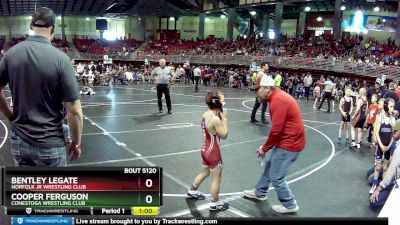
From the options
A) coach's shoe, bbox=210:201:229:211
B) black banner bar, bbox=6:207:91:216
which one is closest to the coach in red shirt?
coach's shoe, bbox=210:201:229:211

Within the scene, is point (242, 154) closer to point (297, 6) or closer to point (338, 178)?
point (338, 178)

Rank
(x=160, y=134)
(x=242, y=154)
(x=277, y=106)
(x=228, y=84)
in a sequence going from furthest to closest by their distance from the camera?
(x=228, y=84), (x=160, y=134), (x=242, y=154), (x=277, y=106)

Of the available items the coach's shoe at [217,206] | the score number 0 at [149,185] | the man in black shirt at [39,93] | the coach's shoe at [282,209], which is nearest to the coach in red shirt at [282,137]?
the coach's shoe at [282,209]

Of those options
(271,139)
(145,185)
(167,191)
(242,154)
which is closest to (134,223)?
(145,185)

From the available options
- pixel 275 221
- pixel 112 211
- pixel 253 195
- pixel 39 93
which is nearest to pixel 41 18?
pixel 39 93

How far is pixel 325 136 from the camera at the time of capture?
11766mm

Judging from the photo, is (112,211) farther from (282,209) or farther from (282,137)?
(282,209)

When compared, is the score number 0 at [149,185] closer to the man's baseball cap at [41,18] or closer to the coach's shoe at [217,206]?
the man's baseball cap at [41,18]

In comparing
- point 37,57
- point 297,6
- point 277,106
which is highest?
point 297,6

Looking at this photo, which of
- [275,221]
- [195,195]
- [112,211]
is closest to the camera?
[275,221]

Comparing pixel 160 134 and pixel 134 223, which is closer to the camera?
pixel 134 223

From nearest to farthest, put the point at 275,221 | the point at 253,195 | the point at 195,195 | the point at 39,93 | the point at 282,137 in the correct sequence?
the point at 275,221 < the point at 39,93 < the point at 282,137 < the point at 195,195 < the point at 253,195

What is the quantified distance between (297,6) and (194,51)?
13278mm

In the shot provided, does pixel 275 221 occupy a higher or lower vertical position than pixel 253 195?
higher
